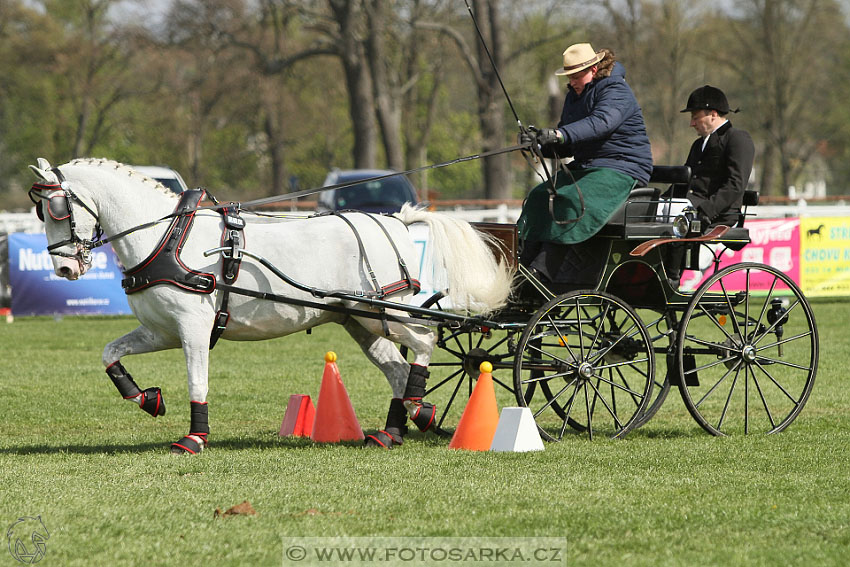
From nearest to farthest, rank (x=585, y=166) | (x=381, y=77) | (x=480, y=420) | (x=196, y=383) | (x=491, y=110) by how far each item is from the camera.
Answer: (x=196, y=383)
(x=480, y=420)
(x=585, y=166)
(x=381, y=77)
(x=491, y=110)

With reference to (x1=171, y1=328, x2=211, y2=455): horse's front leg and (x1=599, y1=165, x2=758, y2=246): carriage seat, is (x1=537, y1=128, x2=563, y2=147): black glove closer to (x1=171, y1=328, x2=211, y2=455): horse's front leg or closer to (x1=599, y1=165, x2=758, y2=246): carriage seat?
(x1=599, y1=165, x2=758, y2=246): carriage seat

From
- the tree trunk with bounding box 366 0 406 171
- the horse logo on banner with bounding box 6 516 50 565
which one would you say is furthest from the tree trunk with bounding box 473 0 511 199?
the horse logo on banner with bounding box 6 516 50 565

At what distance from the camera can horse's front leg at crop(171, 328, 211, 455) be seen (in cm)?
663

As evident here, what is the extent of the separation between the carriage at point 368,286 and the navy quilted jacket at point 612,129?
0.25m

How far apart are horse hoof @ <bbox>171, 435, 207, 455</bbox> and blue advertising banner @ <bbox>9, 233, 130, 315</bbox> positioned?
9915mm

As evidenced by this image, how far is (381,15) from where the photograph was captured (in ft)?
102

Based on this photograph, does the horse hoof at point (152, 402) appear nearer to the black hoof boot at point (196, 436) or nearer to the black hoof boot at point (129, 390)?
the black hoof boot at point (129, 390)

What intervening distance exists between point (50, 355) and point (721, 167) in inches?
318

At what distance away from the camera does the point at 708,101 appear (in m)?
7.84

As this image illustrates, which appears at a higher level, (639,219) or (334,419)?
(639,219)

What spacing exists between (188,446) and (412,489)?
169 cm

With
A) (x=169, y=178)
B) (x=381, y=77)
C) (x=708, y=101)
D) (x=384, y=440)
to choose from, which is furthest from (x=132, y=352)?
(x=381, y=77)

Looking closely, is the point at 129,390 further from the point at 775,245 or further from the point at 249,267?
the point at 775,245

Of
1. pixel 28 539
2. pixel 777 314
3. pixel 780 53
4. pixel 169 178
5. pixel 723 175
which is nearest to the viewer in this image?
pixel 28 539
